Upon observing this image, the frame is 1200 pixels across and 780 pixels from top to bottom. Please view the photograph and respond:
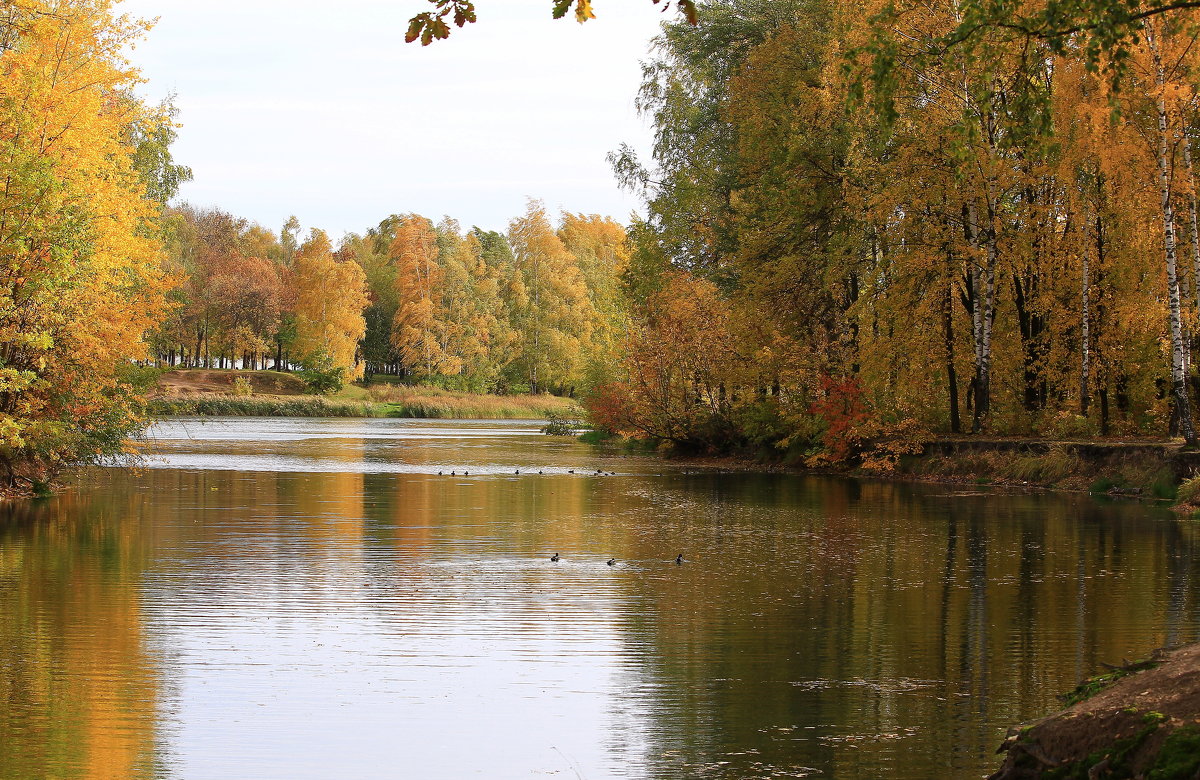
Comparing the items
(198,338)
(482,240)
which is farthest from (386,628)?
(482,240)

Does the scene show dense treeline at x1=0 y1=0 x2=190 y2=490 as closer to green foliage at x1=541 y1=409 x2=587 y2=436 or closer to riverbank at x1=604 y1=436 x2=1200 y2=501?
riverbank at x1=604 y1=436 x2=1200 y2=501

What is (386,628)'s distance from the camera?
1135 centimetres

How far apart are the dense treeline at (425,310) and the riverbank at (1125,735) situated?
250 ft

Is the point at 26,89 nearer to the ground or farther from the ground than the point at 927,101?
nearer to the ground

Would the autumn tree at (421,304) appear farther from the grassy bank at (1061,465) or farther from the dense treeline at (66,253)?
the dense treeline at (66,253)

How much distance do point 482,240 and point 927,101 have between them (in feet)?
318

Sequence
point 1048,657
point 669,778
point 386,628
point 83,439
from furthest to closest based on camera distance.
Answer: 1. point 83,439
2. point 386,628
3. point 1048,657
4. point 669,778

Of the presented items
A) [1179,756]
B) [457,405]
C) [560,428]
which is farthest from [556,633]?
[457,405]

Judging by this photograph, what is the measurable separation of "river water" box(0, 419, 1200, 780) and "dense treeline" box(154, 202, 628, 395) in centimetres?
6437

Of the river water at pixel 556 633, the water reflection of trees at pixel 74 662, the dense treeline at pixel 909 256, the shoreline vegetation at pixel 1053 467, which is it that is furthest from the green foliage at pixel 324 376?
the water reflection of trees at pixel 74 662

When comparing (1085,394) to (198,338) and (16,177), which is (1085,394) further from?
(198,338)

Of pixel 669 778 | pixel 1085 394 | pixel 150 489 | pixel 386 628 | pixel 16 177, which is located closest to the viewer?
pixel 669 778

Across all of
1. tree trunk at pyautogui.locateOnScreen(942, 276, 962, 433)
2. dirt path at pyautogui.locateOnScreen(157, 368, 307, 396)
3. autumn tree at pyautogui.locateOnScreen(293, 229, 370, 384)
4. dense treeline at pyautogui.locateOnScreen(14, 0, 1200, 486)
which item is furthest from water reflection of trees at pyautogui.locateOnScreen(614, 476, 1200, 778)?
autumn tree at pyautogui.locateOnScreen(293, 229, 370, 384)

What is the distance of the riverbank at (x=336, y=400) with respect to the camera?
74188mm
